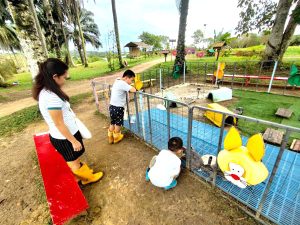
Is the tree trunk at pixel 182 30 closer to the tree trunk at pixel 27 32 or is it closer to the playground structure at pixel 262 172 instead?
the playground structure at pixel 262 172

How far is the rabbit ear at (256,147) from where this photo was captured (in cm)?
157

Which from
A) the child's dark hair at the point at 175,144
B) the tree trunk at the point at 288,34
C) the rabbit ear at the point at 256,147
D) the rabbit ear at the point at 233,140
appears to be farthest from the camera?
the tree trunk at the point at 288,34

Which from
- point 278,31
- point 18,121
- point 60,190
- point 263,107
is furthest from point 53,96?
point 278,31

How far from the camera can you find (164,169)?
217 cm

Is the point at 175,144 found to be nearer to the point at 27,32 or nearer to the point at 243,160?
the point at 243,160

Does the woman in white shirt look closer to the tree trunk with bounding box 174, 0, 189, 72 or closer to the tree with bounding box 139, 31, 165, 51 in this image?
the tree trunk with bounding box 174, 0, 189, 72

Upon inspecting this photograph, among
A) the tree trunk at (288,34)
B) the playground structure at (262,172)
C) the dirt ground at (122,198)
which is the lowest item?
the dirt ground at (122,198)

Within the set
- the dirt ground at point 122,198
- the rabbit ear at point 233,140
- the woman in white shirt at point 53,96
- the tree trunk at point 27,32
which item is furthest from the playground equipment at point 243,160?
the tree trunk at point 27,32

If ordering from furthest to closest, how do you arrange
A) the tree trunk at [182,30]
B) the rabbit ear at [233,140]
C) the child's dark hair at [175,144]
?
1. the tree trunk at [182,30]
2. the child's dark hair at [175,144]
3. the rabbit ear at [233,140]

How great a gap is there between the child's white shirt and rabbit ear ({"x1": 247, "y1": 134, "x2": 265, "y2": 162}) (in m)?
Result: 0.95

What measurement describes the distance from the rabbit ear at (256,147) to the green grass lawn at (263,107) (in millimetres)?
2384

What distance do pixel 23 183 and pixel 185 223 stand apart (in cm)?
278

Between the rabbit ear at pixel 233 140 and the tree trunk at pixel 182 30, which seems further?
the tree trunk at pixel 182 30

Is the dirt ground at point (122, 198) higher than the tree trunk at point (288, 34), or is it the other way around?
the tree trunk at point (288, 34)
